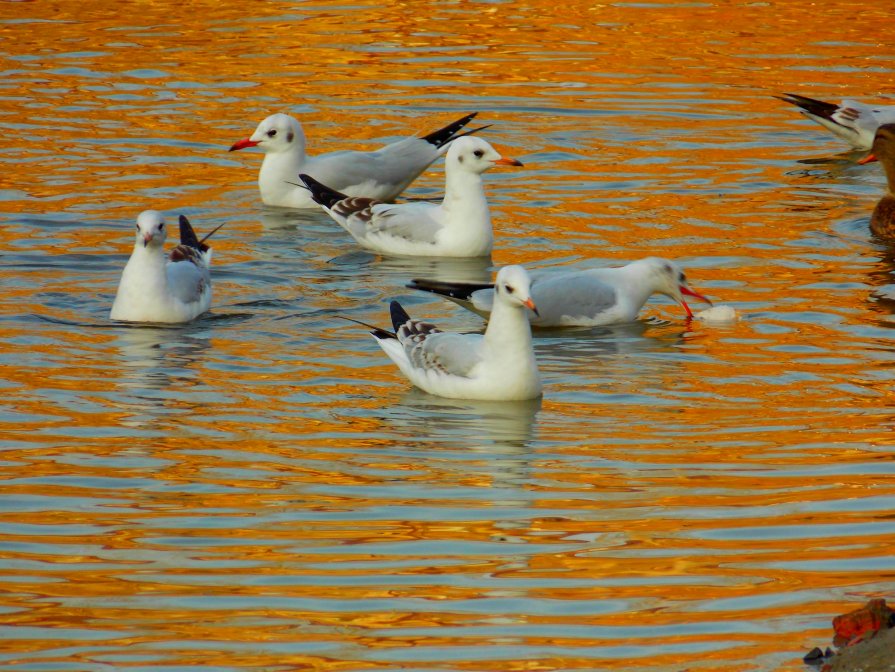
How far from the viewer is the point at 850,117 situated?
53.0ft

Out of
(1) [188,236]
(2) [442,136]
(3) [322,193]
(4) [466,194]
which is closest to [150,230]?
(1) [188,236]

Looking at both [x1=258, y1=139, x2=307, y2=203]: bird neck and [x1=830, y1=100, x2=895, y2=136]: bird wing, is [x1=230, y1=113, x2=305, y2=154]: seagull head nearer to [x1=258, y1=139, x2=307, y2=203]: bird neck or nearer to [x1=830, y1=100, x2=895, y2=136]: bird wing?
[x1=258, y1=139, x2=307, y2=203]: bird neck

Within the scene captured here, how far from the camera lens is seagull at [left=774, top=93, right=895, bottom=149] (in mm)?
16125

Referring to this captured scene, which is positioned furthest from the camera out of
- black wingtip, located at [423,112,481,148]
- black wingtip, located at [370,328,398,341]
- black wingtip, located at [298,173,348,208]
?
black wingtip, located at [423,112,481,148]

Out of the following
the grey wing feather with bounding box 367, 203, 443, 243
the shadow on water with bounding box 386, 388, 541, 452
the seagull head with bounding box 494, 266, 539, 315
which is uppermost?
the seagull head with bounding box 494, 266, 539, 315

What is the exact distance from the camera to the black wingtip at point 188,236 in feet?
39.5

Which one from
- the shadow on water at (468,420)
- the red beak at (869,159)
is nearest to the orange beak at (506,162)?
the shadow on water at (468,420)

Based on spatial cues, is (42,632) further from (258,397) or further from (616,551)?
(258,397)

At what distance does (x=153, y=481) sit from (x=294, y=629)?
208cm

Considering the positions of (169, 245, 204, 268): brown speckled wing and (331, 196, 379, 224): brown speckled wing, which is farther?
(331, 196, 379, 224): brown speckled wing

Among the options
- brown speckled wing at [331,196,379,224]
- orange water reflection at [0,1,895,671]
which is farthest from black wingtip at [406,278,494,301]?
brown speckled wing at [331,196,379,224]

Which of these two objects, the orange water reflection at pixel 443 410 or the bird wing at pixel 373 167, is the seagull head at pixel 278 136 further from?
the orange water reflection at pixel 443 410

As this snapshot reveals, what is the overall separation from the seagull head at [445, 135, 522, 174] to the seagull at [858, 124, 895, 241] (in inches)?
118

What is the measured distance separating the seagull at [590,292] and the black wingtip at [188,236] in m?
1.76
